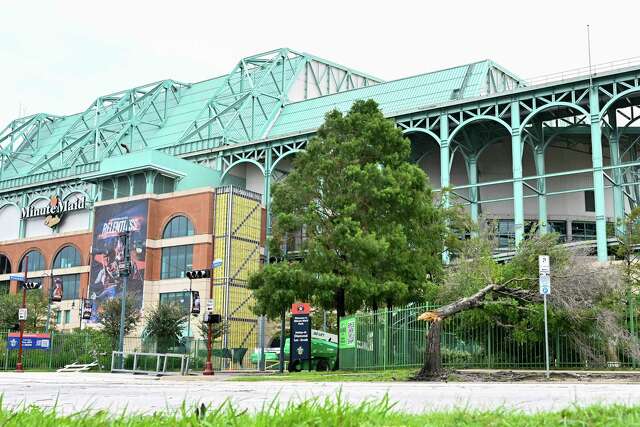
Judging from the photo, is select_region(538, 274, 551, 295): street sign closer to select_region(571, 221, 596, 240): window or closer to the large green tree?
the large green tree

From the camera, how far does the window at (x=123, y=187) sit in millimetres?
67875

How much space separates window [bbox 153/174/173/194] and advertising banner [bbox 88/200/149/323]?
193 centimetres

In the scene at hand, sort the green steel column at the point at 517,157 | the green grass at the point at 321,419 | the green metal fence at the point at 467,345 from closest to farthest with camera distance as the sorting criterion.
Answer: the green grass at the point at 321,419 → the green metal fence at the point at 467,345 → the green steel column at the point at 517,157

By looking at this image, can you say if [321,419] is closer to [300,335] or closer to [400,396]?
[400,396]

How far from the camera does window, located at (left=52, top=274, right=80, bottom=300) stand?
229 ft

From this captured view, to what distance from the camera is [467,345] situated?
25.2m

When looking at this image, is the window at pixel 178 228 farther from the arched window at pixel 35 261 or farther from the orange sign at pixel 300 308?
the orange sign at pixel 300 308

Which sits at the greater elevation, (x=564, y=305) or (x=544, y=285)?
(x=544, y=285)

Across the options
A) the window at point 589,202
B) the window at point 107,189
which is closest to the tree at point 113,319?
the window at point 107,189

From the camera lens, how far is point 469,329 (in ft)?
82.7

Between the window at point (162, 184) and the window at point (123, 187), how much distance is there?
9.38ft

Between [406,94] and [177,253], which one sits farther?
[406,94]

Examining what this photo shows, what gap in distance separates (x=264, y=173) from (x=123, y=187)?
12.9 meters

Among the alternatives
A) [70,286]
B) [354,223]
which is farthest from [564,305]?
[70,286]
